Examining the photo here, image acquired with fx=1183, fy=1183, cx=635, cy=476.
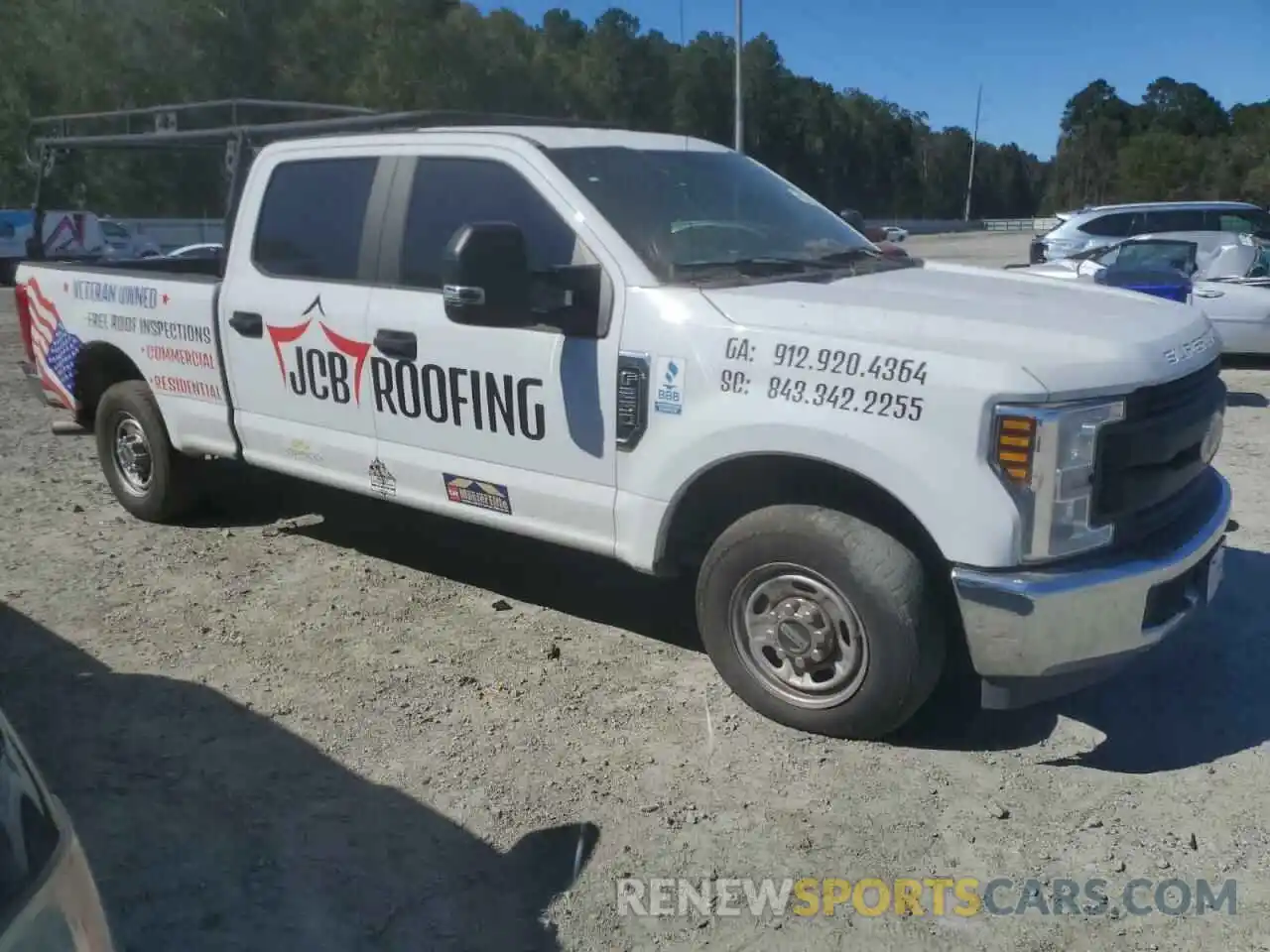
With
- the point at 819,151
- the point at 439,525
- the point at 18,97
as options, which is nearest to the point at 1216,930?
the point at 439,525

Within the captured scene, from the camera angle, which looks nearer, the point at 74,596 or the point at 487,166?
the point at 487,166

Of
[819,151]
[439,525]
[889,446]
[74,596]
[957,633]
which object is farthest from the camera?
[819,151]

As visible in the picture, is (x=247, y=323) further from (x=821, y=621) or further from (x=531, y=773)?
(x=821, y=621)

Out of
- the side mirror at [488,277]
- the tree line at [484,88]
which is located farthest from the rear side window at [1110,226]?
the side mirror at [488,277]

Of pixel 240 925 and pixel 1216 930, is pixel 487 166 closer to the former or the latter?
pixel 240 925

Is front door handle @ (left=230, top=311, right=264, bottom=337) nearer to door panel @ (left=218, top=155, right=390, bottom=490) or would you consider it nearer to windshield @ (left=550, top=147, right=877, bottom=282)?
door panel @ (left=218, top=155, right=390, bottom=490)

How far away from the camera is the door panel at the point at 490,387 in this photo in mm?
4215

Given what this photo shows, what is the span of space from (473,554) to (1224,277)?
9.15 m

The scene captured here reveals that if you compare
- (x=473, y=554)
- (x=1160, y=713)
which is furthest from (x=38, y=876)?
(x=473, y=554)

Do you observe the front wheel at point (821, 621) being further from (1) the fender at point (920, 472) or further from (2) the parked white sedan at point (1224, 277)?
(2) the parked white sedan at point (1224, 277)

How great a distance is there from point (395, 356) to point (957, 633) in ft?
7.84

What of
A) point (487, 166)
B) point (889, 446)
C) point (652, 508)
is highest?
point (487, 166)

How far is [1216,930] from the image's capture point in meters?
2.98

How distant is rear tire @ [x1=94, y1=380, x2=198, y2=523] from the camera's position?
20.2 ft
